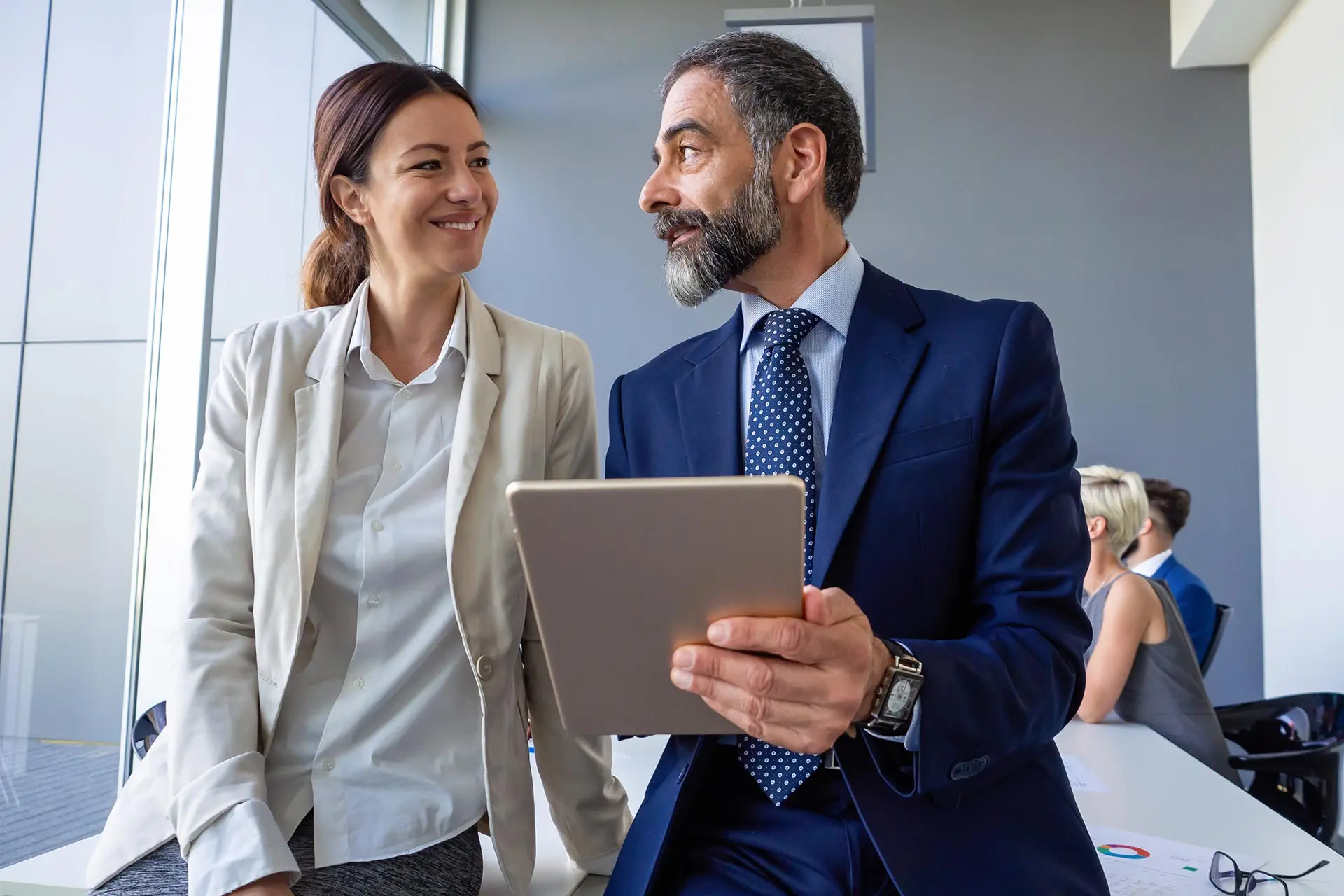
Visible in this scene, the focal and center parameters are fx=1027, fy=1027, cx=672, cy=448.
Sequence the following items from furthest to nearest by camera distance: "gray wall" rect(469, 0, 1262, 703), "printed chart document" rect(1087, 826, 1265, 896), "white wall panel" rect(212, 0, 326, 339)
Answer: "gray wall" rect(469, 0, 1262, 703) → "white wall panel" rect(212, 0, 326, 339) → "printed chart document" rect(1087, 826, 1265, 896)

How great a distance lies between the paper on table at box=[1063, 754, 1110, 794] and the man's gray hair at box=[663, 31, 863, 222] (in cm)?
134

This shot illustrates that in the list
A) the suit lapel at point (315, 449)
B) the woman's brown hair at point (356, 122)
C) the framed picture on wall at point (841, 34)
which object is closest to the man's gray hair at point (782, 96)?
the woman's brown hair at point (356, 122)

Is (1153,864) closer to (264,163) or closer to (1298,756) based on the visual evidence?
(1298,756)

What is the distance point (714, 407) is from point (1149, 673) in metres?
2.14

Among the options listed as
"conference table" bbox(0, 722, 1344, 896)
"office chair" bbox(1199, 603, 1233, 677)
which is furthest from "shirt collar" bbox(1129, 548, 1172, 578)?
"conference table" bbox(0, 722, 1344, 896)

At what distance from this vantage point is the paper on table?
2.22m

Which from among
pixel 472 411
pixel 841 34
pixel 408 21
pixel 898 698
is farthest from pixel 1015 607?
pixel 408 21

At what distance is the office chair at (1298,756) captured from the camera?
2.88 metres

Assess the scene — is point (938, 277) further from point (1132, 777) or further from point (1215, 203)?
point (1132, 777)

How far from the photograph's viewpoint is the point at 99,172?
9.85ft

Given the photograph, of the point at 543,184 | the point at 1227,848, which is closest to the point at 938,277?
the point at 543,184

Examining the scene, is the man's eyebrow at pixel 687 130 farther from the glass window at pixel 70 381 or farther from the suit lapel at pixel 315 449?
the glass window at pixel 70 381

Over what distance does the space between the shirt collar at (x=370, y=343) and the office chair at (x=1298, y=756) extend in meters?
2.60

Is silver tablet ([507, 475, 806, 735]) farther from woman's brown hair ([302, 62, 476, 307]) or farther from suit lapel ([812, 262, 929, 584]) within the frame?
woman's brown hair ([302, 62, 476, 307])
